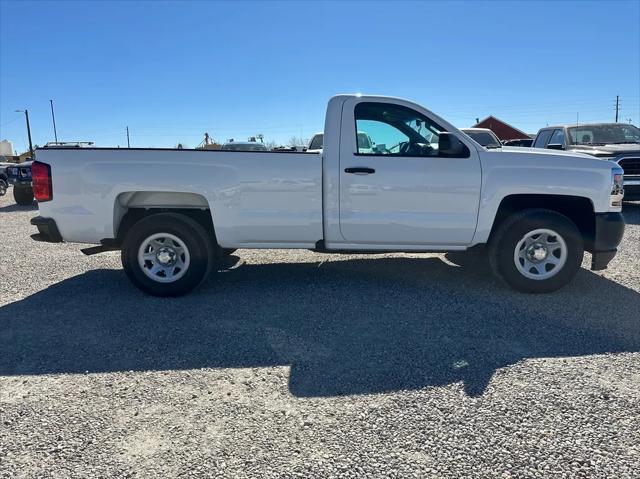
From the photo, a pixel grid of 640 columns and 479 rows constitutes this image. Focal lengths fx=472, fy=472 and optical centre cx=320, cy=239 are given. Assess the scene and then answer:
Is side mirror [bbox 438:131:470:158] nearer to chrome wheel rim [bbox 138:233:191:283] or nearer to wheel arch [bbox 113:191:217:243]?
wheel arch [bbox 113:191:217:243]

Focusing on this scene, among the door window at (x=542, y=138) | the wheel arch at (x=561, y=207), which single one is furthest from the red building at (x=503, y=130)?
the wheel arch at (x=561, y=207)

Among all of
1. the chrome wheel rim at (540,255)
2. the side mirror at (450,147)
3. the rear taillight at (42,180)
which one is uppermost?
the side mirror at (450,147)

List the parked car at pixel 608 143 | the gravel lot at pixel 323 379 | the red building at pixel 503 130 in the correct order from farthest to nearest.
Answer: the red building at pixel 503 130 < the parked car at pixel 608 143 < the gravel lot at pixel 323 379

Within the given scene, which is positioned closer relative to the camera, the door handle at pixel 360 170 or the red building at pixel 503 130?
the door handle at pixel 360 170

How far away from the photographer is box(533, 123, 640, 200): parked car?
10.6 m

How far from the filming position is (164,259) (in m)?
5.21

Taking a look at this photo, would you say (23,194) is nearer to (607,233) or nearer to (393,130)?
(393,130)

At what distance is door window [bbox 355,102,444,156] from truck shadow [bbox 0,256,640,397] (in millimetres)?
1570

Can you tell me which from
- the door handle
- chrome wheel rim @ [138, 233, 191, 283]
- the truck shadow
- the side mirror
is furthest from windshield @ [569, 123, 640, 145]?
chrome wheel rim @ [138, 233, 191, 283]

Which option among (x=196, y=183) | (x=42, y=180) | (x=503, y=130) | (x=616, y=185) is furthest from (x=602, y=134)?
(x=503, y=130)

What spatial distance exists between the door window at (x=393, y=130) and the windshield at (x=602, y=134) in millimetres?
8671

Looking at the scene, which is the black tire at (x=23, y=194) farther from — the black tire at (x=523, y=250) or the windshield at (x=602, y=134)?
the windshield at (x=602, y=134)

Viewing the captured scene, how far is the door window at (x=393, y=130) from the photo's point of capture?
5055 mm

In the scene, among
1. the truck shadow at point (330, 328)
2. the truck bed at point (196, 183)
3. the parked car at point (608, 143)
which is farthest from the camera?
the parked car at point (608, 143)
